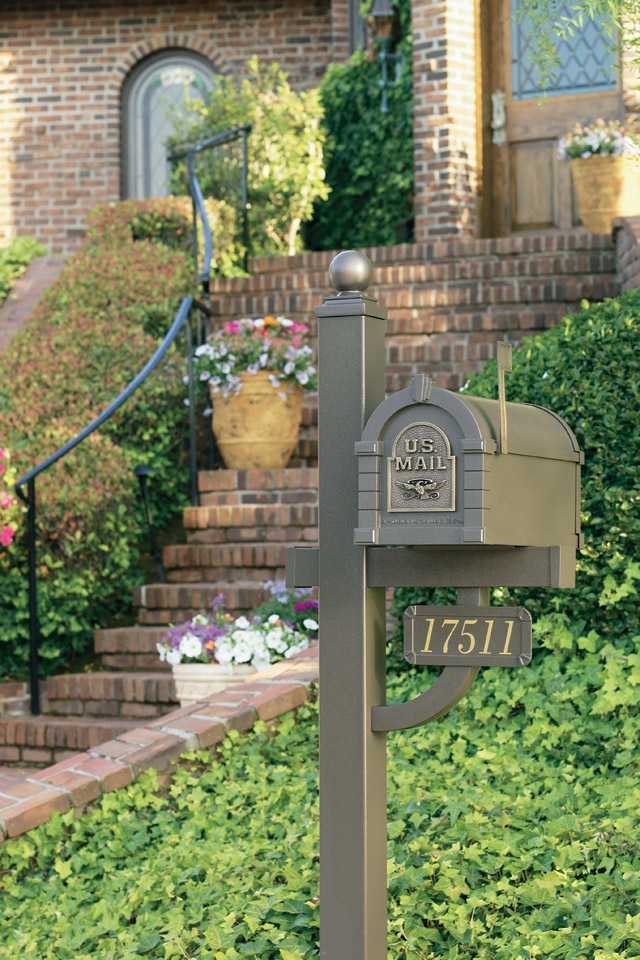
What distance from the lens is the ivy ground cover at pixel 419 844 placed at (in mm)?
2588

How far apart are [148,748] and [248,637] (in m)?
1.04

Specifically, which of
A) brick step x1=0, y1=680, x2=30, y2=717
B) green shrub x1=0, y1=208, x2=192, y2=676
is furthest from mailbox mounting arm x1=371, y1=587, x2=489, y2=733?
brick step x1=0, y1=680, x2=30, y2=717

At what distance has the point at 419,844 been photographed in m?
2.88

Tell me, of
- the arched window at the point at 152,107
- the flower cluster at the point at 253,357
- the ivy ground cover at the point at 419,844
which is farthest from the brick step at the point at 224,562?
the arched window at the point at 152,107

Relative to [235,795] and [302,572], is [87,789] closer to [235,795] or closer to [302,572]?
[235,795]

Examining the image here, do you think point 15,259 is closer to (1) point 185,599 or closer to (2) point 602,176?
(2) point 602,176

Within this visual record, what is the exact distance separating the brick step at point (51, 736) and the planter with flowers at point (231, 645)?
37 cm

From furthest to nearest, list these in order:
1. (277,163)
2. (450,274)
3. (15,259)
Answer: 1. (15,259)
2. (277,163)
3. (450,274)

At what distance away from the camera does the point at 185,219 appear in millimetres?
9227

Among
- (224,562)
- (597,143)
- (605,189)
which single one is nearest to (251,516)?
(224,562)

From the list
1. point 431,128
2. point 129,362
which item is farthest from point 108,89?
point 129,362

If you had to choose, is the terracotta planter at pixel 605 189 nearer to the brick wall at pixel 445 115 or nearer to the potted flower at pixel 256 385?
the brick wall at pixel 445 115

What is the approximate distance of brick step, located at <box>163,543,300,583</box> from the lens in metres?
5.98

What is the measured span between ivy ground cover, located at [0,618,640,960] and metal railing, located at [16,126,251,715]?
1821 mm
